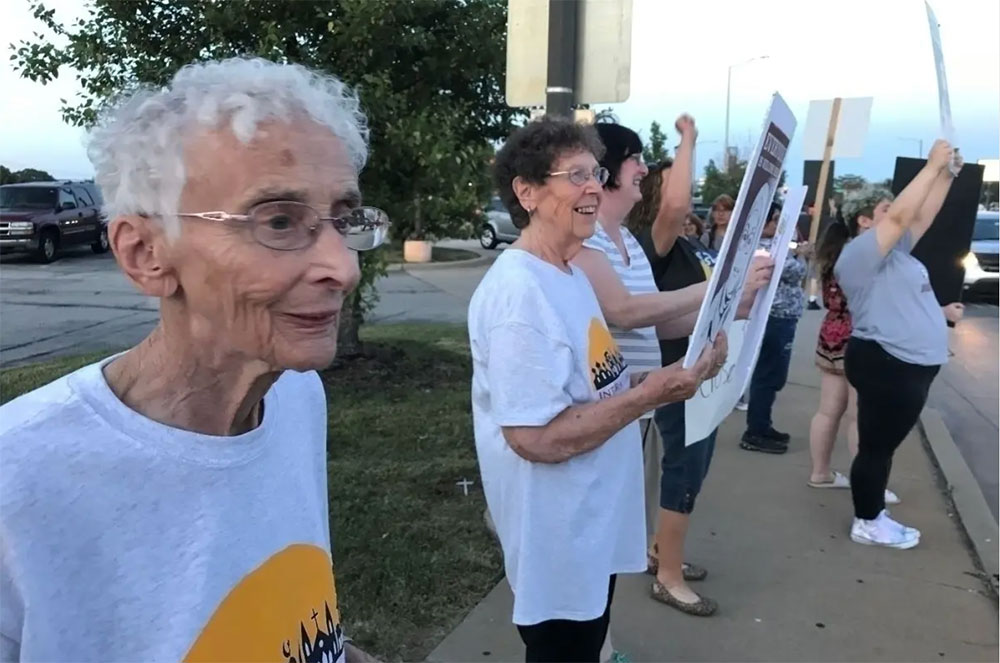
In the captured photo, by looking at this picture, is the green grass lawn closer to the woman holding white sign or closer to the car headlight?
the woman holding white sign

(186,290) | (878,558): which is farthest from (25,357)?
(186,290)

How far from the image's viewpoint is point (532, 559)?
7.68 ft

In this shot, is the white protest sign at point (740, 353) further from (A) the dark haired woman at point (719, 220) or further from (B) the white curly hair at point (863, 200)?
(A) the dark haired woman at point (719, 220)

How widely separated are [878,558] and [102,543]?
14.4 feet

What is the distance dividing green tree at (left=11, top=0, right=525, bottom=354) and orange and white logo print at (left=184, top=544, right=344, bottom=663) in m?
5.19

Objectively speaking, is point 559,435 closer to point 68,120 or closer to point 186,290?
point 186,290

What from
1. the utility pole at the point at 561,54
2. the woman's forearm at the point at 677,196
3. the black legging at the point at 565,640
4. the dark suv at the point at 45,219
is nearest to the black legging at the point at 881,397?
the woman's forearm at the point at 677,196

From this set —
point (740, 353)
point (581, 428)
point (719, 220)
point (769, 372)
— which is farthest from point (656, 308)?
point (719, 220)

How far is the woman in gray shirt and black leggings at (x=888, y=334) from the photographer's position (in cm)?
424

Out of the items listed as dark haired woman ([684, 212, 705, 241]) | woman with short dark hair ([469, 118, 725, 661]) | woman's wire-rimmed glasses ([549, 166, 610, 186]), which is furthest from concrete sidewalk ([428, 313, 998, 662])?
woman's wire-rimmed glasses ([549, 166, 610, 186])

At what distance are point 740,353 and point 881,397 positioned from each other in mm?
1515

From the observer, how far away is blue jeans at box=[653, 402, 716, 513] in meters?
3.68

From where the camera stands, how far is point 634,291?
121 inches

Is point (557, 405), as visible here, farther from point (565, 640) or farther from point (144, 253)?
point (144, 253)
